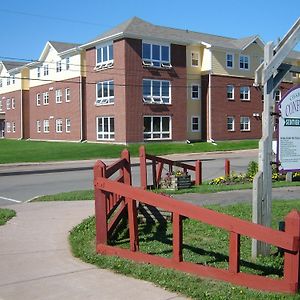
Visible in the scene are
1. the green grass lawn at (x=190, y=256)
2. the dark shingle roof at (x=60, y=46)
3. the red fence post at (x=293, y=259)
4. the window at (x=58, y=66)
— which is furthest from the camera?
the dark shingle roof at (x=60, y=46)

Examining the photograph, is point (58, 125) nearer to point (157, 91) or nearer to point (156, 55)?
point (157, 91)

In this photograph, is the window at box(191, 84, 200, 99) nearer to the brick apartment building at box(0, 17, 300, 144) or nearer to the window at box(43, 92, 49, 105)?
the brick apartment building at box(0, 17, 300, 144)

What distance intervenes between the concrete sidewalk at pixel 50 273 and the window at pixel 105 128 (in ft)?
104

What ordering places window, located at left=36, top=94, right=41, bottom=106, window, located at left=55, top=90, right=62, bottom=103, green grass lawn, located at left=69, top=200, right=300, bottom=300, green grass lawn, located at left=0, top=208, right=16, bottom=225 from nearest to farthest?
green grass lawn, located at left=69, top=200, right=300, bottom=300, green grass lawn, located at left=0, top=208, right=16, bottom=225, window, located at left=55, top=90, right=62, bottom=103, window, located at left=36, top=94, right=41, bottom=106

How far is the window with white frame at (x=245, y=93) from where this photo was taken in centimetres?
4800

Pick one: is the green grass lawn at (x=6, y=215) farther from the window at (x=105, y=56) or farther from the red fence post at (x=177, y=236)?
the window at (x=105, y=56)

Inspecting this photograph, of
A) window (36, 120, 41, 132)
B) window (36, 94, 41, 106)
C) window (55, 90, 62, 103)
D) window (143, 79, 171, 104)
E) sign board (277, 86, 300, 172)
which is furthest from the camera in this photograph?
window (36, 120, 41, 132)

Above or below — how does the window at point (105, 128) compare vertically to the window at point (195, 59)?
below

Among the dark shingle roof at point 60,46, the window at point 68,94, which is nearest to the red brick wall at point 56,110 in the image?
the window at point 68,94

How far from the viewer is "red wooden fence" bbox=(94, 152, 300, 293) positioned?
471cm

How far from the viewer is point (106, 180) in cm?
659

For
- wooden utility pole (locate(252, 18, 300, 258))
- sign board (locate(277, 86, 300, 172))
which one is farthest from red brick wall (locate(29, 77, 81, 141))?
wooden utility pole (locate(252, 18, 300, 258))

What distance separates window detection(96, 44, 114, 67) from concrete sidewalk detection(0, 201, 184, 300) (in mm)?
33012

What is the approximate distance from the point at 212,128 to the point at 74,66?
1448 centimetres
